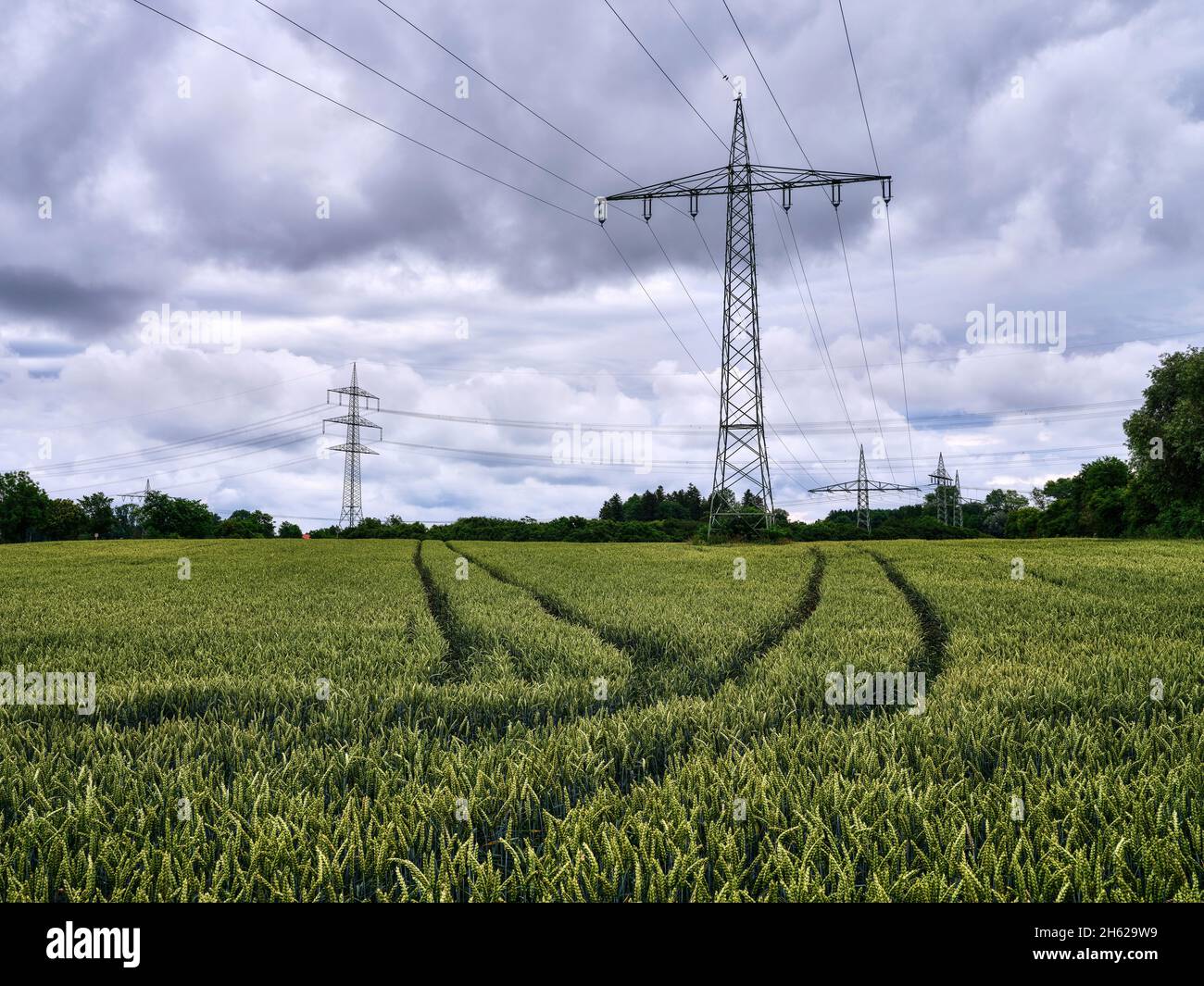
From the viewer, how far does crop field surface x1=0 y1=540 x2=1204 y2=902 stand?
264 cm

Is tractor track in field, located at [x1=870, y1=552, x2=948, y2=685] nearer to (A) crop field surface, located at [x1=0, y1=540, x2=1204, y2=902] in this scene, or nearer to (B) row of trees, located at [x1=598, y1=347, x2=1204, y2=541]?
(A) crop field surface, located at [x1=0, y1=540, x2=1204, y2=902]

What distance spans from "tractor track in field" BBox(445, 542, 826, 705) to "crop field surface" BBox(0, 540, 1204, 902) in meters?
0.08

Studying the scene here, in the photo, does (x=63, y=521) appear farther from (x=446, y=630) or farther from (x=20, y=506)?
(x=446, y=630)

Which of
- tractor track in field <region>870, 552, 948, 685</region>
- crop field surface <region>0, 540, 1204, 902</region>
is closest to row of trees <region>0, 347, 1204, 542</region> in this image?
tractor track in field <region>870, 552, 948, 685</region>

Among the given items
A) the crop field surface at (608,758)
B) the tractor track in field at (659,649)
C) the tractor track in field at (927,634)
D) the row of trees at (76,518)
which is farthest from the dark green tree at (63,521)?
the tractor track in field at (927,634)

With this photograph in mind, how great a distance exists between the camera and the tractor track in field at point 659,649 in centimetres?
650

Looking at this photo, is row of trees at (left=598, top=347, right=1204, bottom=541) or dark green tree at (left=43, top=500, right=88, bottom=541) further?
dark green tree at (left=43, top=500, right=88, bottom=541)

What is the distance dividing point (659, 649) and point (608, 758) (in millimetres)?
4458

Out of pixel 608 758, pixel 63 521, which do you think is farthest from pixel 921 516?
pixel 63 521

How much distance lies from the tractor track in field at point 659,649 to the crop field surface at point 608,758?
8 centimetres

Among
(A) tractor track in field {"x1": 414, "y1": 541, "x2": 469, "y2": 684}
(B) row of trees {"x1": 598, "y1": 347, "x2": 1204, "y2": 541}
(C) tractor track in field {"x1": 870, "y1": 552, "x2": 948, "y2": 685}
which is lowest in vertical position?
(A) tractor track in field {"x1": 414, "y1": 541, "x2": 469, "y2": 684}
